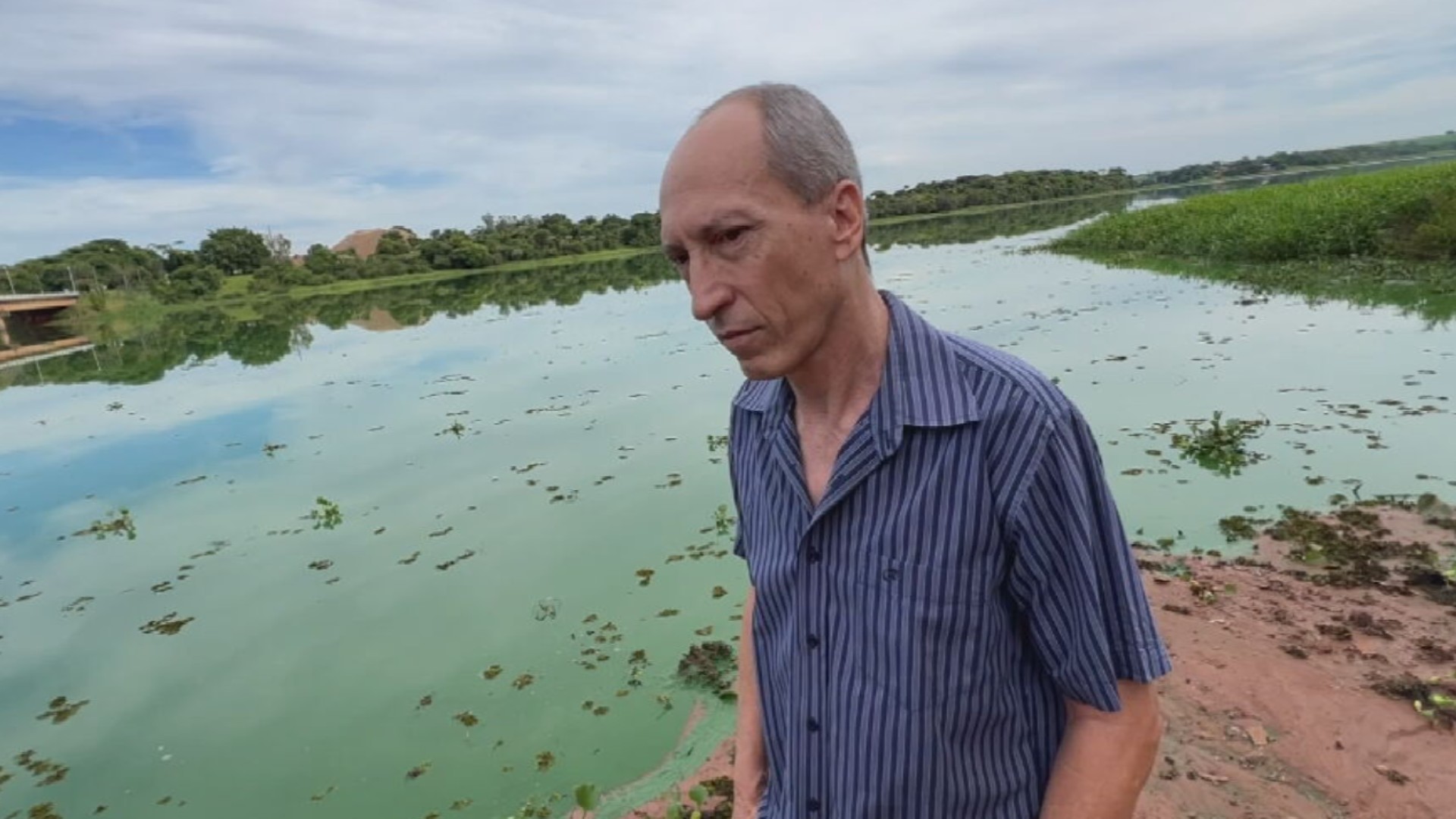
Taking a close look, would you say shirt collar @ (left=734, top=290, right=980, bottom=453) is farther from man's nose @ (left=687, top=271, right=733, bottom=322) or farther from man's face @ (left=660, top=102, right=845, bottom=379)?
man's nose @ (left=687, top=271, right=733, bottom=322)

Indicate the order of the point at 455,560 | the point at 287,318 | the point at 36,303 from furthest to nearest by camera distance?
1. the point at 36,303
2. the point at 287,318
3. the point at 455,560

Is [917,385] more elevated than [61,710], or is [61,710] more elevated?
[917,385]

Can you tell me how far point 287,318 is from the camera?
119 ft

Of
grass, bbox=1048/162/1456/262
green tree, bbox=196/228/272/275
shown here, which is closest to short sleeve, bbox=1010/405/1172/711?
grass, bbox=1048/162/1456/262

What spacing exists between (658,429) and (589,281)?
104 feet

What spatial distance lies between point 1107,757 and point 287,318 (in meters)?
41.4

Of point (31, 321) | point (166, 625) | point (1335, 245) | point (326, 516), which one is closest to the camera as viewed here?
point (166, 625)

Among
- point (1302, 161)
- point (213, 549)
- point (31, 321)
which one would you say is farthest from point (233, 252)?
point (1302, 161)

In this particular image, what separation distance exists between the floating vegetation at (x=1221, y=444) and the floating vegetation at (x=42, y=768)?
8.93 m

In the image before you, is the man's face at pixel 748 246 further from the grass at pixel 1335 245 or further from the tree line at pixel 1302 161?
the tree line at pixel 1302 161

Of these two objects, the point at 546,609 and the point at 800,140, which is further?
the point at 546,609

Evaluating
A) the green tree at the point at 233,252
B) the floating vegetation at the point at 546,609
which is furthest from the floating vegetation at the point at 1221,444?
the green tree at the point at 233,252

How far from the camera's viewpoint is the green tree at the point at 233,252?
65188 mm

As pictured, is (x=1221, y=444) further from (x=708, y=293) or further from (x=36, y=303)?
(x=36, y=303)
